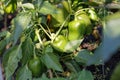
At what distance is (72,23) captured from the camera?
846mm

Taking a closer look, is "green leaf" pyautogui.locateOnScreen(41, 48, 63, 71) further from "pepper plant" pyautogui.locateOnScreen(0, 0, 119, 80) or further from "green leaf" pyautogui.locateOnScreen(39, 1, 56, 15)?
"green leaf" pyautogui.locateOnScreen(39, 1, 56, 15)

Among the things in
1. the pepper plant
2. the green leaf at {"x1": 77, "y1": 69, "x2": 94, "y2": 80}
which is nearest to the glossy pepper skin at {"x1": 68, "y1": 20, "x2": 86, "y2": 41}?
Result: the pepper plant

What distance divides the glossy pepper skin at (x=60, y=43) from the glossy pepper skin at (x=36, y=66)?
0.07 metres

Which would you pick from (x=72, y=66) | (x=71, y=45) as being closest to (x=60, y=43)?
(x=71, y=45)

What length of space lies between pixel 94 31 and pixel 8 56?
295 mm

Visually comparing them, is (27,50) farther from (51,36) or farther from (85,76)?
(85,76)

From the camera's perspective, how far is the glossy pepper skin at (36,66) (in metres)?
0.87

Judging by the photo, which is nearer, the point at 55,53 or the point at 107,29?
the point at 107,29

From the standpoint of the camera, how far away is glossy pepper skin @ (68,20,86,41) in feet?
2.74

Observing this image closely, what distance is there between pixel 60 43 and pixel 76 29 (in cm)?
6

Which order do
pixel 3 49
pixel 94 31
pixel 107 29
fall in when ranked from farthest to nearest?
pixel 3 49 < pixel 94 31 < pixel 107 29

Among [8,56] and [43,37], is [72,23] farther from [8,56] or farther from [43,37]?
[8,56]

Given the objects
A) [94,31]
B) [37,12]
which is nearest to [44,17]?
[37,12]

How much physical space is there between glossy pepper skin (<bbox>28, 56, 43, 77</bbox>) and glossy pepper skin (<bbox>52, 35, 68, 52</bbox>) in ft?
0.22
